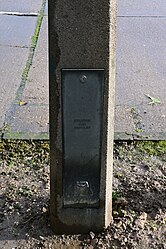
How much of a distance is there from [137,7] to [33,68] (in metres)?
2.94

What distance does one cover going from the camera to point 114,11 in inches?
95.3

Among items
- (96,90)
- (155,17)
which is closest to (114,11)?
(96,90)

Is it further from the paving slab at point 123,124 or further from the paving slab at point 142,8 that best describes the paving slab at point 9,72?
the paving slab at point 142,8

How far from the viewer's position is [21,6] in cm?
757

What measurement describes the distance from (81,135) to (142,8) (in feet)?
17.7

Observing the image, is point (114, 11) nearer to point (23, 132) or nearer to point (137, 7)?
point (23, 132)

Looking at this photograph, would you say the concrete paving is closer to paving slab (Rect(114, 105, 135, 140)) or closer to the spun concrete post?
paving slab (Rect(114, 105, 135, 140))

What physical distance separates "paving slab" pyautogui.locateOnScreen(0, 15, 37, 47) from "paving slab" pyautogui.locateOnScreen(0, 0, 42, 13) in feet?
1.19

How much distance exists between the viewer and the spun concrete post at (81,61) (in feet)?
7.70

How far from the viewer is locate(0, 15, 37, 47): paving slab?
6.15 metres

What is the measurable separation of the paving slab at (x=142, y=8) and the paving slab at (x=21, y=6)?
1.21m

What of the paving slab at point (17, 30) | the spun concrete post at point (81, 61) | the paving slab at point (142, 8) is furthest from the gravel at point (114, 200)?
the paving slab at point (142, 8)

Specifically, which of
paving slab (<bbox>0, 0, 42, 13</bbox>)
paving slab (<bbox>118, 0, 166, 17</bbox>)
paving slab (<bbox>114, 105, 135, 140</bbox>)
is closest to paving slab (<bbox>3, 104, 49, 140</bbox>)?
paving slab (<bbox>114, 105, 135, 140</bbox>)

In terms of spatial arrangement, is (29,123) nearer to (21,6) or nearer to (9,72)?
(9,72)
